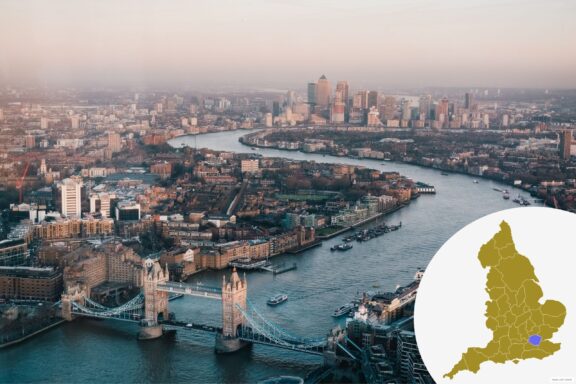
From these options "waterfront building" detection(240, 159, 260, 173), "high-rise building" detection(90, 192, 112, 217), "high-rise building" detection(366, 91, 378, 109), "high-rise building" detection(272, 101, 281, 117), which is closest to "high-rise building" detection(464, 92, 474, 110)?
"high-rise building" detection(366, 91, 378, 109)

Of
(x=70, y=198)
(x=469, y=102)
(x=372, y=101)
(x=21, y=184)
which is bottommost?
(x=70, y=198)

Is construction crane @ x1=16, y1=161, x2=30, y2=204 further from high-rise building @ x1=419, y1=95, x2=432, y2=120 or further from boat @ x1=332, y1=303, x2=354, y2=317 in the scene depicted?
high-rise building @ x1=419, y1=95, x2=432, y2=120

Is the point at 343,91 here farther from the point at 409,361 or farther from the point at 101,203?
the point at 409,361

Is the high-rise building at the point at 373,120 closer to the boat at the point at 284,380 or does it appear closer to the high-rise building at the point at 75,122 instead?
the high-rise building at the point at 75,122

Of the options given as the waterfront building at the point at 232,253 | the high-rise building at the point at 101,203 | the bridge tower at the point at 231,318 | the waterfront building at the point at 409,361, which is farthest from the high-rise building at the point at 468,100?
the waterfront building at the point at 409,361

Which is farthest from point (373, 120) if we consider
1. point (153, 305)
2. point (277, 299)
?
Answer: point (153, 305)

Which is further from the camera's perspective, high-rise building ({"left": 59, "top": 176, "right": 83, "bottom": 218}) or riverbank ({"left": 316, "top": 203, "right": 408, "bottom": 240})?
riverbank ({"left": 316, "top": 203, "right": 408, "bottom": 240})

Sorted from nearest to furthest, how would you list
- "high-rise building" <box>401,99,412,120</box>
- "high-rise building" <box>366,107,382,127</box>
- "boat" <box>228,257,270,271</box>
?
"boat" <box>228,257,270,271</box>
"high-rise building" <box>401,99,412,120</box>
"high-rise building" <box>366,107,382,127</box>
